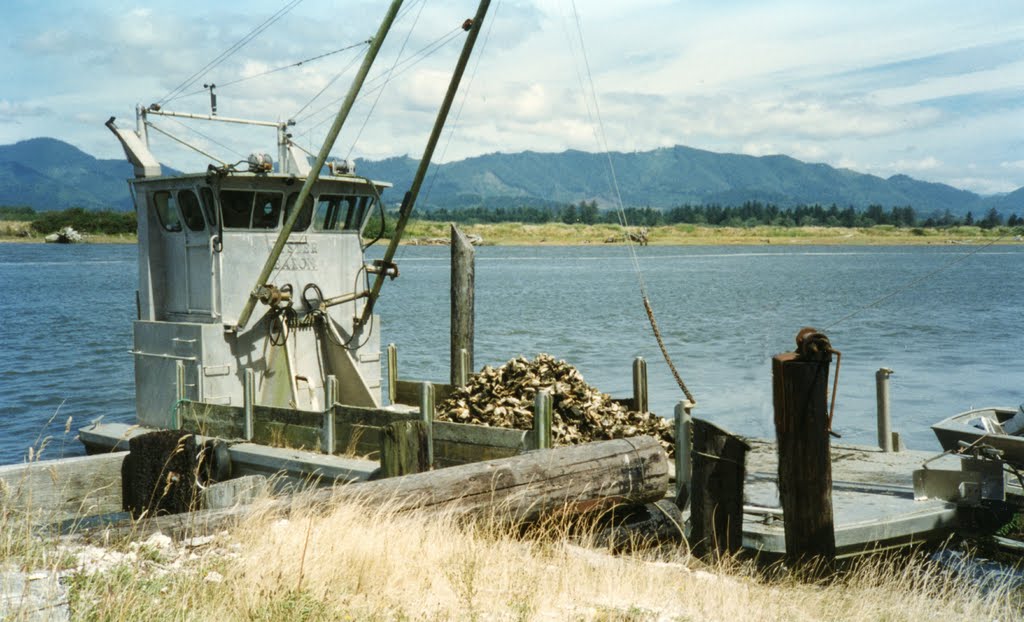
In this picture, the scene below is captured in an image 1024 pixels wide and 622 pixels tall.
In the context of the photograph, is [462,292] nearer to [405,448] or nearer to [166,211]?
[166,211]

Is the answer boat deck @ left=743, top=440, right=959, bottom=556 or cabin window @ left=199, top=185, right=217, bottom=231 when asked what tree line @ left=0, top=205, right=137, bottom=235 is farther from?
boat deck @ left=743, top=440, right=959, bottom=556

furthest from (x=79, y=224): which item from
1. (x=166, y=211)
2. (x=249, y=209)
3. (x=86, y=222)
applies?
(x=249, y=209)

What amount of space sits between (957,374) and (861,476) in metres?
22.0

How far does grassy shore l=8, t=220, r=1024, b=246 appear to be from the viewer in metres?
166

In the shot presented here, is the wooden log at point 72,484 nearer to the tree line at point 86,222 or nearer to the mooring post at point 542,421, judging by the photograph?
the mooring post at point 542,421

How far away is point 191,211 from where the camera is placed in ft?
41.9

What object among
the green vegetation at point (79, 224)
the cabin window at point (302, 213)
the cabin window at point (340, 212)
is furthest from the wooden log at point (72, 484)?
the green vegetation at point (79, 224)

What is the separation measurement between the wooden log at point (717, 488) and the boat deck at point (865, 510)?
220 mm

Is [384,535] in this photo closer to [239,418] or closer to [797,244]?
[239,418]

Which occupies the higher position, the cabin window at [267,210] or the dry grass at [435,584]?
the cabin window at [267,210]

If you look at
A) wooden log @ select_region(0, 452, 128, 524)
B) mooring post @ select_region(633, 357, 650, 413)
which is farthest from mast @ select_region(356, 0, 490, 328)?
wooden log @ select_region(0, 452, 128, 524)

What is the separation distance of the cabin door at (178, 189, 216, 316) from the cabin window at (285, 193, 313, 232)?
1025mm

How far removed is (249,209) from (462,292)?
345cm

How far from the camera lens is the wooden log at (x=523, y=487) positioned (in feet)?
23.1
